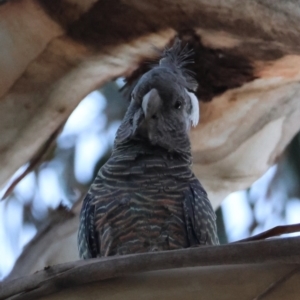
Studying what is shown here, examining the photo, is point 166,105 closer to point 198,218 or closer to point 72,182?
point 198,218

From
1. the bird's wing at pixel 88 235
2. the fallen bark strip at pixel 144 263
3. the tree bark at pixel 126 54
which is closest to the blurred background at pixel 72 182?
the tree bark at pixel 126 54

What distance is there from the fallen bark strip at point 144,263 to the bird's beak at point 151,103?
70 cm

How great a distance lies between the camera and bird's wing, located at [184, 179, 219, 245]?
3.90 ft

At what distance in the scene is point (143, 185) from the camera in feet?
4.06

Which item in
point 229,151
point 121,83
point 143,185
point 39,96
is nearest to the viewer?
point 143,185

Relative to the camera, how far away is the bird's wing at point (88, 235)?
1.24 m

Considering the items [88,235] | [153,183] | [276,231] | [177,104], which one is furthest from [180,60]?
[276,231]

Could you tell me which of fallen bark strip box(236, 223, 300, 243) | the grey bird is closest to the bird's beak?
the grey bird

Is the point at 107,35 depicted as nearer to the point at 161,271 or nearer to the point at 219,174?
the point at 219,174

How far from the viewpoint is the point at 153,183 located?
1.24 m

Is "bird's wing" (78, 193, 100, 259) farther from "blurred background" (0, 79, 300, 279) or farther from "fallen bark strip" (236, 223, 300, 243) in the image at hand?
"fallen bark strip" (236, 223, 300, 243)

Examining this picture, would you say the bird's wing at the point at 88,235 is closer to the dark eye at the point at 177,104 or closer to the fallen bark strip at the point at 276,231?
the dark eye at the point at 177,104

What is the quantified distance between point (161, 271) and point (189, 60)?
2.91 feet

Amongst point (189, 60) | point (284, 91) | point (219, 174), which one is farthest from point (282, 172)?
point (189, 60)
